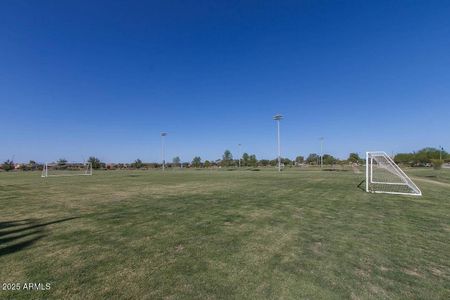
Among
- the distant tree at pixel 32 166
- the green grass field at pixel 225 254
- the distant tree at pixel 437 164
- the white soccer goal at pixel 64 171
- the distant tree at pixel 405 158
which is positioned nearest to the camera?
the green grass field at pixel 225 254

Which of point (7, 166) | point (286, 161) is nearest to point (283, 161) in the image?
point (286, 161)

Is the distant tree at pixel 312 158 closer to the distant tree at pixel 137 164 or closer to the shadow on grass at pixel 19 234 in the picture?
the distant tree at pixel 137 164

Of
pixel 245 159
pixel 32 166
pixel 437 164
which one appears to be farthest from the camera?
Answer: pixel 245 159

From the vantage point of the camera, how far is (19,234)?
20.5 feet

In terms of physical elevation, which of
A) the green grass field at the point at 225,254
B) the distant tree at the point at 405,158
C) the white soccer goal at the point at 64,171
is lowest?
the green grass field at the point at 225,254

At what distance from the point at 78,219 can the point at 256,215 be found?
5325 mm

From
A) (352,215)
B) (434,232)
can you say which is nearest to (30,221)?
(352,215)

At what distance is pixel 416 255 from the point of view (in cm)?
512

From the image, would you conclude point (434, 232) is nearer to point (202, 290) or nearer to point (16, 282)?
point (202, 290)

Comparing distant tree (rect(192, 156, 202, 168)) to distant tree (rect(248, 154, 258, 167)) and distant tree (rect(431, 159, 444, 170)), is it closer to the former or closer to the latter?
distant tree (rect(248, 154, 258, 167))

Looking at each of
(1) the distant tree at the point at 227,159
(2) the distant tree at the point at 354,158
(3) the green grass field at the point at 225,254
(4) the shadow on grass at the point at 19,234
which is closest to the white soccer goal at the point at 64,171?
(4) the shadow on grass at the point at 19,234

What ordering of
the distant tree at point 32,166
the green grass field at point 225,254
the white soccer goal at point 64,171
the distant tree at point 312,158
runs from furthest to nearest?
the distant tree at point 312,158 → the distant tree at point 32,166 → the white soccer goal at point 64,171 → the green grass field at point 225,254

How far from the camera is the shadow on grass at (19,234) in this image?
17.5 ft

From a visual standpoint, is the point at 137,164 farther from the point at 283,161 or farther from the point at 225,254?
the point at 225,254
